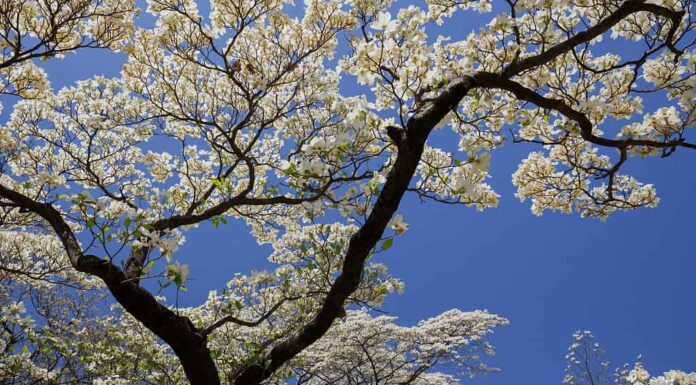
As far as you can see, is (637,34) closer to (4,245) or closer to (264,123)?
(264,123)

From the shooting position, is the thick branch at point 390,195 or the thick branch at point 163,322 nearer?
the thick branch at point 390,195

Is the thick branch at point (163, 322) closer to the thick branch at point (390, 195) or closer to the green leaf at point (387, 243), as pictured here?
the thick branch at point (390, 195)

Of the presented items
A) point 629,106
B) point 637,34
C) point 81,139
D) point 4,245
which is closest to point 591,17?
point 637,34

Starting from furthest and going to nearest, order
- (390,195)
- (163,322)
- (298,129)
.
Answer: (298,129) < (163,322) < (390,195)

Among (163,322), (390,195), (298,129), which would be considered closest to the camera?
(390,195)

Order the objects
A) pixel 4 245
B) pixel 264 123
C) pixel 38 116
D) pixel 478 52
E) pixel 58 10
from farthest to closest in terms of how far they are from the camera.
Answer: pixel 4 245 < pixel 38 116 < pixel 264 123 < pixel 478 52 < pixel 58 10

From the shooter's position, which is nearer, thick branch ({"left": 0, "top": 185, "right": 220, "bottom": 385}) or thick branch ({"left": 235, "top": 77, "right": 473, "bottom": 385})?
thick branch ({"left": 235, "top": 77, "right": 473, "bottom": 385})

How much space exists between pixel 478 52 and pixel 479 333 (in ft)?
18.4

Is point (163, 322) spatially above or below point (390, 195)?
below

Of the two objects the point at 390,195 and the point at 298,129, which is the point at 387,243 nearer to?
the point at 390,195

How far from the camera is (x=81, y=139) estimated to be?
519 cm

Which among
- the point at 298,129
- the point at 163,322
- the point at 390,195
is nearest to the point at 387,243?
the point at 390,195

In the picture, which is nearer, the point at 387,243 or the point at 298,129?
the point at 387,243

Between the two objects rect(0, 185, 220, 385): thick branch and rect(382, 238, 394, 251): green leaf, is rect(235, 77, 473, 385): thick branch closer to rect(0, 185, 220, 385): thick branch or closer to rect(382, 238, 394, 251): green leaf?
rect(382, 238, 394, 251): green leaf
